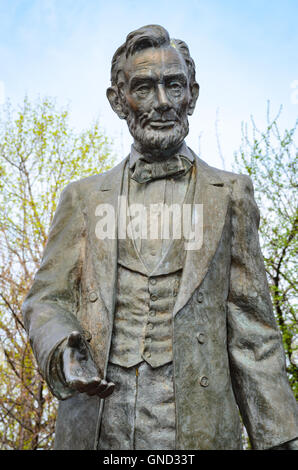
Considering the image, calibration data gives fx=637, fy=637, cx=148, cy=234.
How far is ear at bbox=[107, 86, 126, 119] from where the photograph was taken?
13.0 feet

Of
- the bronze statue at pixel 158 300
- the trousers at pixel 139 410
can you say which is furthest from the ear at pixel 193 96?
the trousers at pixel 139 410

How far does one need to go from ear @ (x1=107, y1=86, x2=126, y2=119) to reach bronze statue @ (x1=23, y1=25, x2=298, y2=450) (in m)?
0.01

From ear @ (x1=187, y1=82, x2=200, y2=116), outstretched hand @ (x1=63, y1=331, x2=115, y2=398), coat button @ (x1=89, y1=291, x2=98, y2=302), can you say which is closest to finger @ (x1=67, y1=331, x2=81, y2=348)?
outstretched hand @ (x1=63, y1=331, x2=115, y2=398)

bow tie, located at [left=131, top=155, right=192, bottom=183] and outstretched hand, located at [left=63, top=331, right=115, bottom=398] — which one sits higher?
bow tie, located at [left=131, top=155, right=192, bottom=183]

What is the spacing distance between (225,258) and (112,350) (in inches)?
32.2

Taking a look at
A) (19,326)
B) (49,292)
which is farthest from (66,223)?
(19,326)

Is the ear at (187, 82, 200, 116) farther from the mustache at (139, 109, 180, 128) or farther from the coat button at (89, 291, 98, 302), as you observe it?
the coat button at (89, 291, 98, 302)

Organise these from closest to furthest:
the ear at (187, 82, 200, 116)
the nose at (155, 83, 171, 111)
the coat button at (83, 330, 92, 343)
→ the coat button at (83, 330, 92, 343) < the nose at (155, 83, 171, 111) < the ear at (187, 82, 200, 116)

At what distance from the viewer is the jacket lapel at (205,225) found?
10.9 ft

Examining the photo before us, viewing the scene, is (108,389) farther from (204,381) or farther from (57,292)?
(57,292)

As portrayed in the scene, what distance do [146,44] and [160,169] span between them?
0.74m

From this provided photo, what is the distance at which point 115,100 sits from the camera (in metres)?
3.99

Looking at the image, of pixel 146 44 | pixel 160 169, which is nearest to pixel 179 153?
pixel 160 169

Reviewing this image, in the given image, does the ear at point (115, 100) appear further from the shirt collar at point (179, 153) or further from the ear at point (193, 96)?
the ear at point (193, 96)
